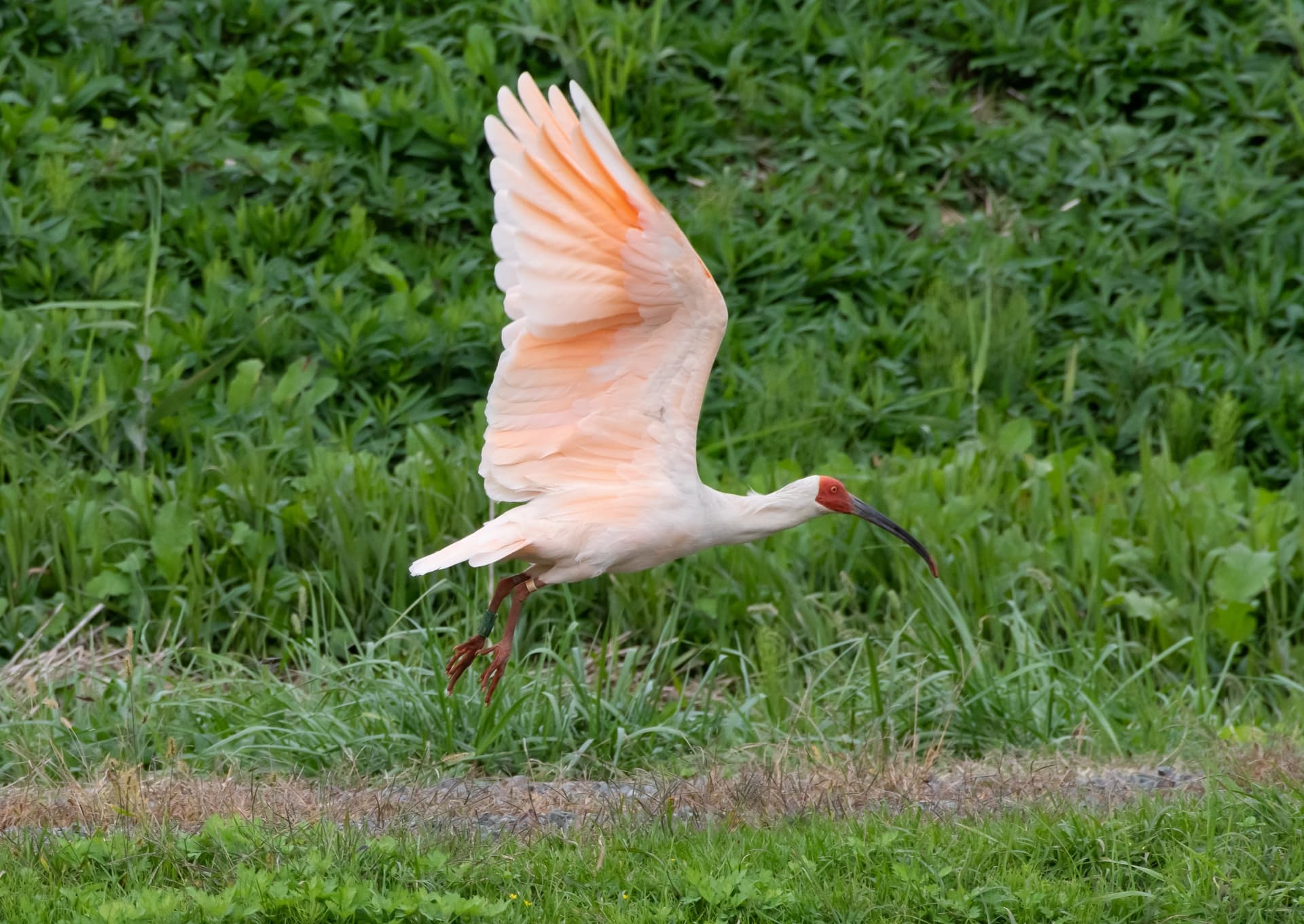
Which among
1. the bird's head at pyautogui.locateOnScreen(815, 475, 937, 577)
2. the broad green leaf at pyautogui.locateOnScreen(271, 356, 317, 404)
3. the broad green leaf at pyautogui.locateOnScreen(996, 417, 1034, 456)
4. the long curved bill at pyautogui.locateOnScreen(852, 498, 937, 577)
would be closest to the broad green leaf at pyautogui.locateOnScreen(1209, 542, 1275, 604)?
the broad green leaf at pyautogui.locateOnScreen(996, 417, 1034, 456)

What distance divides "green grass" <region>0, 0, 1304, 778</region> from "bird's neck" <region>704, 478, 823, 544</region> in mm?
929

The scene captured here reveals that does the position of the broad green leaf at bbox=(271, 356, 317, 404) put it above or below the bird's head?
below

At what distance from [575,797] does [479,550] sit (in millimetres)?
857

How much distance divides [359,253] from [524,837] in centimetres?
478

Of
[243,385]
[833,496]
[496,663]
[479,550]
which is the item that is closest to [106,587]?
[243,385]

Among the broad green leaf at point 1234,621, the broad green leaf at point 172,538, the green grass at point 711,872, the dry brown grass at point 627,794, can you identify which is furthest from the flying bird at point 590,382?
the broad green leaf at point 1234,621

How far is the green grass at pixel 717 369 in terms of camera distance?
6.12 m

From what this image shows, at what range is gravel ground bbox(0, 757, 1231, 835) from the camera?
463 cm

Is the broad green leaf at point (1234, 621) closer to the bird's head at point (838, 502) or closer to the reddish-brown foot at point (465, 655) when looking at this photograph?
the bird's head at point (838, 502)

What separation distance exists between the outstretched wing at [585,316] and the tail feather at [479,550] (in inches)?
10.5

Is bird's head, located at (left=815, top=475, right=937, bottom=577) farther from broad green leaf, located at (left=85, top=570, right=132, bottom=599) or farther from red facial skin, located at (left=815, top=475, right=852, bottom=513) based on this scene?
broad green leaf, located at (left=85, top=570, right=132, bottom=599)

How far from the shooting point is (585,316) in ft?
15.9

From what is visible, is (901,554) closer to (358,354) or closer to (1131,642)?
(1131,642)

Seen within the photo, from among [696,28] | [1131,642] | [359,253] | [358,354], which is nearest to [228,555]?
[358,354]
